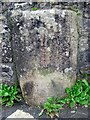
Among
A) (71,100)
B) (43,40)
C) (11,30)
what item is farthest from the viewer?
(71,100)

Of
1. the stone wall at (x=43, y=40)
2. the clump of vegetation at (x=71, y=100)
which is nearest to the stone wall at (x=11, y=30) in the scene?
the stone wall at (x=43, y=40)

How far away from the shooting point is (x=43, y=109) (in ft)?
14.3

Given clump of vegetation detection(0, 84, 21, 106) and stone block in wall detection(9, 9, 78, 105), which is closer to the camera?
stone block in wall detection(9, 9, 78, 105)

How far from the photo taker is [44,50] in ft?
13.9

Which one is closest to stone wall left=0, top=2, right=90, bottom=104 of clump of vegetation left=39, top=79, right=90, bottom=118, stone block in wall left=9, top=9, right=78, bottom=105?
stone block in wall left=9, top=9, right=78, bottom=105

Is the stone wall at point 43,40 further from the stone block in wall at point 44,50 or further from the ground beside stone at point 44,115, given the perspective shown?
the ground beside stone at point 44,115

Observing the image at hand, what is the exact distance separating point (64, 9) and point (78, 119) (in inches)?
64.7

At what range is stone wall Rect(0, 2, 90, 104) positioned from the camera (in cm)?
416

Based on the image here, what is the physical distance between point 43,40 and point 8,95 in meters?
1.05

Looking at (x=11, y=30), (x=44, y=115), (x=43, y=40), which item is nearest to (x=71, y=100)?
(x=44, y=115)

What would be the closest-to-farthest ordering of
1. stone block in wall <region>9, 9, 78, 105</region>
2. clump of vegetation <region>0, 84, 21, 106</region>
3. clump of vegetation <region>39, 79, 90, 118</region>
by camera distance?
stone block in wall <region>9, 9, 78, 105</region> < clump of vegetation <region>39, 79, 90, 118</region> < clump of vegetation <region>0, 84, 21, 106</region>

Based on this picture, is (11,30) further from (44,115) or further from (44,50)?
(44,115)

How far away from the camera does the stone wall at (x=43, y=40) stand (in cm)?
416

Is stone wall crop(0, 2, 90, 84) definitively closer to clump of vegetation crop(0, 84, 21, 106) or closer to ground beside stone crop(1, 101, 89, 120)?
clump of vegetation crop(0, 84, 21, 106)
